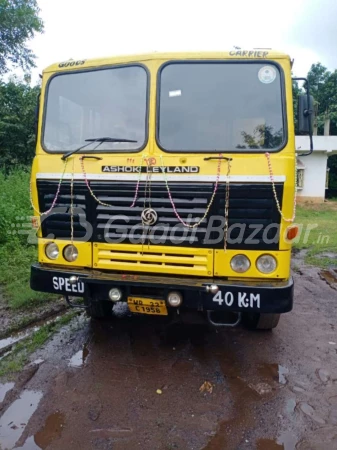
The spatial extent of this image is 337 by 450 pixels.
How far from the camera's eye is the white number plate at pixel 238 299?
3.08 m

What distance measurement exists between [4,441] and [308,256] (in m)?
7.13

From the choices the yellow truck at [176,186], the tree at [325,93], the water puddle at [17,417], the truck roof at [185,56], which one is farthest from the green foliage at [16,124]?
the tree at [325,93]

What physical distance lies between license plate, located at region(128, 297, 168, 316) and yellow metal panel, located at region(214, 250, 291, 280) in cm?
54

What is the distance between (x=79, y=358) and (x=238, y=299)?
1.65m

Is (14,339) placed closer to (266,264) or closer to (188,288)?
(188,288)

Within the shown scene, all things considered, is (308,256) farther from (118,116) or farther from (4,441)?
(4,441)

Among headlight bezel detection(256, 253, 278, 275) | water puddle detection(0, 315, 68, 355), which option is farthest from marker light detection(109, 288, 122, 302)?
water puddle detection(0, 315, 68, 355)

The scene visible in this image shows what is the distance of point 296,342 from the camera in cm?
412

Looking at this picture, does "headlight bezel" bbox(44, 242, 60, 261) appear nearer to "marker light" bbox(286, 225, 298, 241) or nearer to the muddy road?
the muddy road

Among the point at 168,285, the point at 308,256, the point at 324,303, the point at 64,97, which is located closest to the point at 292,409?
A: the point at 168,285

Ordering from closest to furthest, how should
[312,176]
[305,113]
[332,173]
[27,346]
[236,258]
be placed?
[236,258]
[305,113]
[27,346]
[312,176]
[332,173]

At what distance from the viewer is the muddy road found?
2619 mm

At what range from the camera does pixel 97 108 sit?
357 cm

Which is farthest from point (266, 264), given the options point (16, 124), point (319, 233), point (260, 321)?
point (16, 124)
